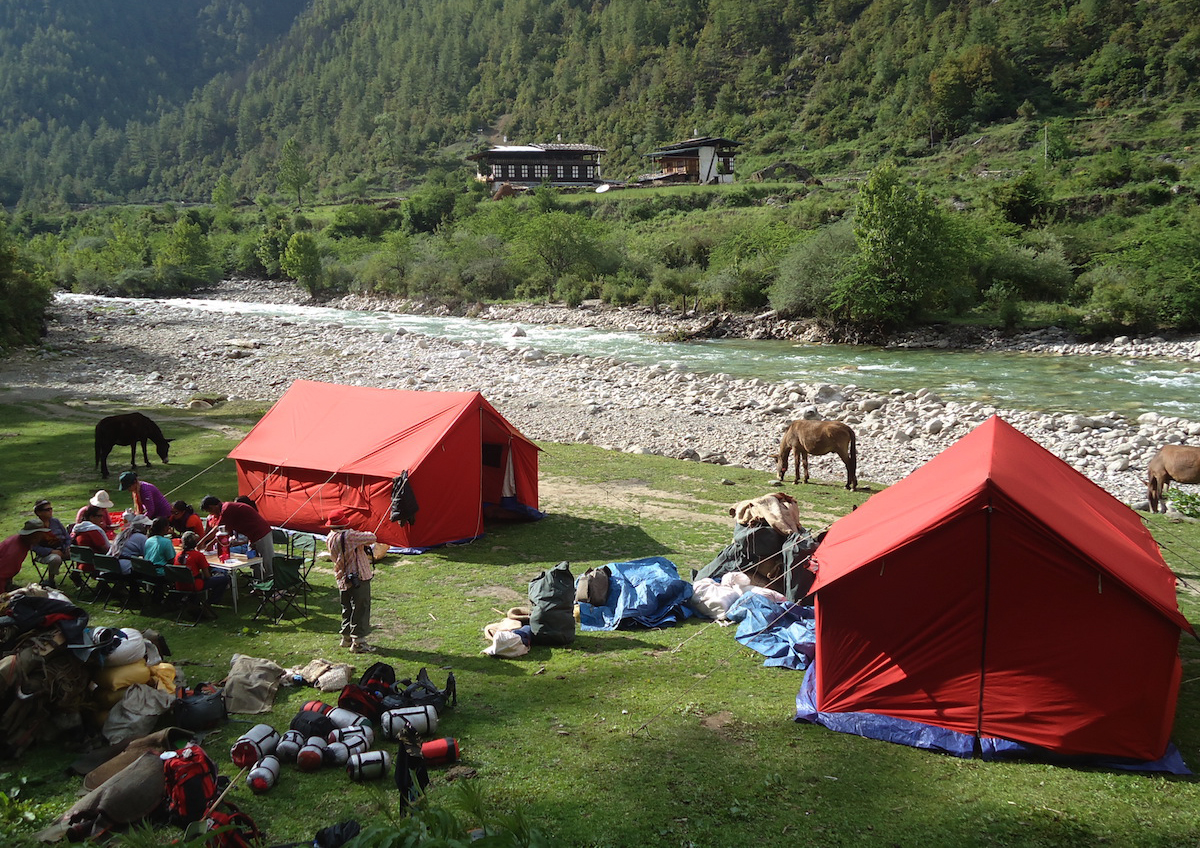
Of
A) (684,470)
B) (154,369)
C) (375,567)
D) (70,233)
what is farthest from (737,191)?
(70,233)

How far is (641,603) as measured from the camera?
9820mm

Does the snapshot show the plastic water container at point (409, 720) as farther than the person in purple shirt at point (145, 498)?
No

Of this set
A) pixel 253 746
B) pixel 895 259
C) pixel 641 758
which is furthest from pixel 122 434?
pixel 895 259

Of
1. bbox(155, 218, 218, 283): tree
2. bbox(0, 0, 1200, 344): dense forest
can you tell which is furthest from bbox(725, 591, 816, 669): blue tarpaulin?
bbox(155, 218, 218, 283): tree

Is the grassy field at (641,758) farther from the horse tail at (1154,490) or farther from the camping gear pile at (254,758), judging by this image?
the horse tail at (1154,490)

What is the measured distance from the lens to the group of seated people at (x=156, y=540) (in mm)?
9695

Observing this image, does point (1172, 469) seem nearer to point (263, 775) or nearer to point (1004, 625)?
point (1004, 625)

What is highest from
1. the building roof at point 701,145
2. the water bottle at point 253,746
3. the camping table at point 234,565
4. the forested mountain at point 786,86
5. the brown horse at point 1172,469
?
the forested mountain at point 786,86

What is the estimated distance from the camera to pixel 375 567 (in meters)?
12.1

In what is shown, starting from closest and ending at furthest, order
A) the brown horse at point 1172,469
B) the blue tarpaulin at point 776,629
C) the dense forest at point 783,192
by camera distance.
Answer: the blue tarpaulin at point 776,629
the brown horse at point 1172,469
the dense forest at point 783,192

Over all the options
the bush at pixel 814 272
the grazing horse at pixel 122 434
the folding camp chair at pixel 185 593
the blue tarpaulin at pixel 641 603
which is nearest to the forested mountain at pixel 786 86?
the bush at pixel 814 272

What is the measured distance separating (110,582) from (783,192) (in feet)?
278

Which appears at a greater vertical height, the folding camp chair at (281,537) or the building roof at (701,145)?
the building roof at (701,145)

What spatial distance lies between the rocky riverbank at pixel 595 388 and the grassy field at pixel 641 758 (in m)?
9.14
